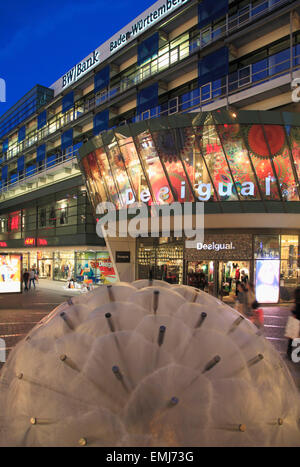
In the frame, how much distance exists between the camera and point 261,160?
1780cm

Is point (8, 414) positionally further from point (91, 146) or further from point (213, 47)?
point (213, 47)

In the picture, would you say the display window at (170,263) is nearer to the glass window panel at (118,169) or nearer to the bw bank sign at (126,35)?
the glass window panel at (118,169)

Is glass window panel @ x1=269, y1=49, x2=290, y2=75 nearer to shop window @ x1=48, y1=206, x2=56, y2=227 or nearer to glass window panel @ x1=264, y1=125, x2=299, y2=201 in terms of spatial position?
glass window panel @ x1=264, y1=125, x2=299, y2=201

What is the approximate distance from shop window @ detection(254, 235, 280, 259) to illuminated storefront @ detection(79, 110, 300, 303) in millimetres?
56

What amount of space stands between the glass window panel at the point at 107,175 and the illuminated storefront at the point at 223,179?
7 centimetres

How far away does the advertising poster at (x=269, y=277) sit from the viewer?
19.5 meters

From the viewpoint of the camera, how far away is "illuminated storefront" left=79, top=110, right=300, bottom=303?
1764cm

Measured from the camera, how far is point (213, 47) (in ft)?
71.5

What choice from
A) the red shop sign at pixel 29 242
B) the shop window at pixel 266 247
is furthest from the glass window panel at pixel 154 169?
the red shop sign at pixel 29 242

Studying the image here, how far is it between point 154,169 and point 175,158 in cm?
150

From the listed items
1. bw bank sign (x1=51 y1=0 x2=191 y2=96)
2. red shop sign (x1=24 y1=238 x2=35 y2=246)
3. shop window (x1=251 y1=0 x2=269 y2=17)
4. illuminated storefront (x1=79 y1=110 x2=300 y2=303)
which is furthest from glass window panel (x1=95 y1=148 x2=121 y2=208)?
red shop sign (x1=24 y1=238 x2=35 y2=246)

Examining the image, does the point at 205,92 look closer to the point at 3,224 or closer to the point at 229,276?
the point at 229,276

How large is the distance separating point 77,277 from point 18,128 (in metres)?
28.2

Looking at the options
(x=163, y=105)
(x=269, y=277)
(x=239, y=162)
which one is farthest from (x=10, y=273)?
(x=163, y=105)
